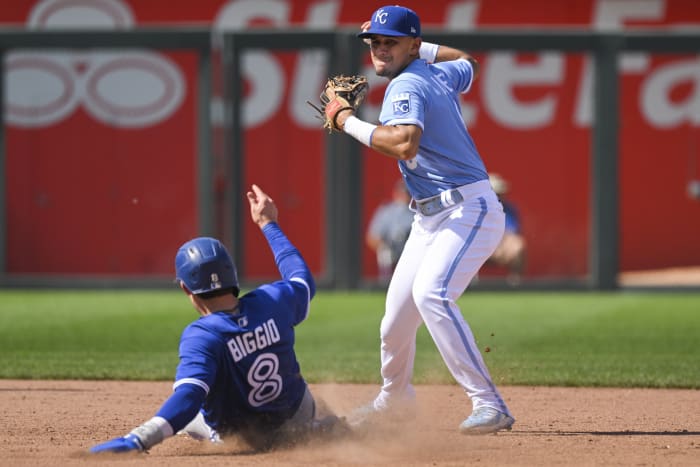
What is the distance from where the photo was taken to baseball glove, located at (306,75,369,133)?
5.98m

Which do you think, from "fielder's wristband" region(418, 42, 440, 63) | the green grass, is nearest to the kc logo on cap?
"fielder's wristband" region(418, 42, 440, 63)

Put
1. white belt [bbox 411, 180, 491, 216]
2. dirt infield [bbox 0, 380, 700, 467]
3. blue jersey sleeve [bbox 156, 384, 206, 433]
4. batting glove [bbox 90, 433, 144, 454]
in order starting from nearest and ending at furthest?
batting glove [bbox 90, 433, 144, 454], blue jersey sleeve [bbox 156, 384, 206, 433], dirt infield [bbox 0, 380, 700, 467], white belt [bbox 411, 180, 491, 216]

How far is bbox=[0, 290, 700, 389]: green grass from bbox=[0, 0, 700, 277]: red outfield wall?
7.03 ft

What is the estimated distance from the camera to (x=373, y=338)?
11.5 m

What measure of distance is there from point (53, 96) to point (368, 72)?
4.99m

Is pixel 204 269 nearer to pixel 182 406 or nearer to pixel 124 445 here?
pixel 182 406

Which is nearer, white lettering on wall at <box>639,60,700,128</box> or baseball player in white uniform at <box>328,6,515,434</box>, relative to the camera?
baseball player in white uniform at <box>328,6,515,434</box>

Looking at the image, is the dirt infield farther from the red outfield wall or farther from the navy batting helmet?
the red outfield wall

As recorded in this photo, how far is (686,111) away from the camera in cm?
1939

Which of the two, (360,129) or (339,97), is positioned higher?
(339,97)

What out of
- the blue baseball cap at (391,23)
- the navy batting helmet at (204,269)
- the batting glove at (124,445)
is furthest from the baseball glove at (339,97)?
the batting glove at (124,445)

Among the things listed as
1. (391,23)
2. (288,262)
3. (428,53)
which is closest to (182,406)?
(288,262)

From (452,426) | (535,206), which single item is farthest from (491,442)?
(535,206)

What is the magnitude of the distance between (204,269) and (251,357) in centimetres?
42
